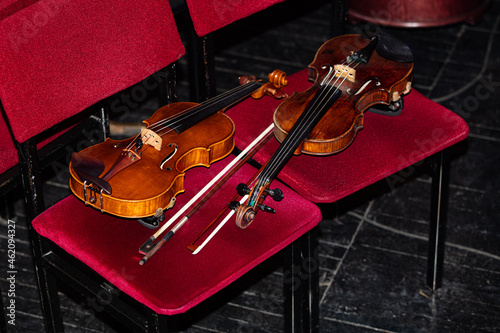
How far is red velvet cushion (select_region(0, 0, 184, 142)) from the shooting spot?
189 cm

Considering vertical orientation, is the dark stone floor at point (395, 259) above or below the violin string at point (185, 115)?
below

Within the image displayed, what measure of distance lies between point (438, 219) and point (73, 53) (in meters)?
1.15

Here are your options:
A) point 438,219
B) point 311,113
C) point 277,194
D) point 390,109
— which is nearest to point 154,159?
point 277,194

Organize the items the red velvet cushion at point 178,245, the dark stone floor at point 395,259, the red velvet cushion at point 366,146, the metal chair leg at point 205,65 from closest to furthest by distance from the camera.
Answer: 1. the red velvet cushion at point 178,245
2. the red velvet cushion at point 366,146
3. the metal chair leg at point 205,65
4. the dark stone floor at point 395,259

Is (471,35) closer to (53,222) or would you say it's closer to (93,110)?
(93,110)

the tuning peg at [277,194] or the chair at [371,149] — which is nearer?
the tuning peg at [277,194]

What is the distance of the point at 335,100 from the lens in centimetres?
210

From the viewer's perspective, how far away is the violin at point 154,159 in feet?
6.07

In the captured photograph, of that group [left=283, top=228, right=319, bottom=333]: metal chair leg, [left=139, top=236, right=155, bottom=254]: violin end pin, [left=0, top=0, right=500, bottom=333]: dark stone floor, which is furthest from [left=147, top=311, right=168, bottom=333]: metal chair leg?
[left=0, top=0, right=500, bottom=333]: dark stone floor

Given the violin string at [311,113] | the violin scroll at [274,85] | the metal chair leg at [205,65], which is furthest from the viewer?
the metal chair leg at [205,65]

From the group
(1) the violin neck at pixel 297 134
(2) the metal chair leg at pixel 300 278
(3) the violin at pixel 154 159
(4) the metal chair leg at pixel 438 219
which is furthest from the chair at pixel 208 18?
(4) the metal chair leg at pixel 438 219

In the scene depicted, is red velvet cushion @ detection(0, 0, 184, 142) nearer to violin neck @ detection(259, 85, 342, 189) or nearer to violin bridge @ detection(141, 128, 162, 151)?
violin bridge @ detection(141, 128, 162, 151)

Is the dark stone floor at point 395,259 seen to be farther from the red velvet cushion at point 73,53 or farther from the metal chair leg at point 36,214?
the red velvet cushion at point 73,53

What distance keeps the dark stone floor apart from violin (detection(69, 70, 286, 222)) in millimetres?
649
